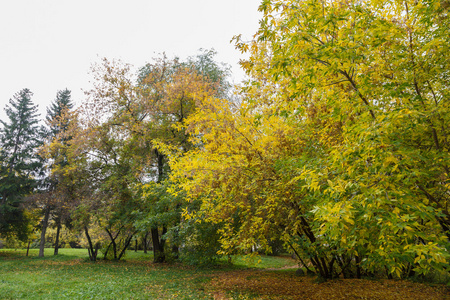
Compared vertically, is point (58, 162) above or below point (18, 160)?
below

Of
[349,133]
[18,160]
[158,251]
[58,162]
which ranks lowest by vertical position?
[158,251]

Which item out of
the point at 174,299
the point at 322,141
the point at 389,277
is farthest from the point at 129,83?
the point at 389,277

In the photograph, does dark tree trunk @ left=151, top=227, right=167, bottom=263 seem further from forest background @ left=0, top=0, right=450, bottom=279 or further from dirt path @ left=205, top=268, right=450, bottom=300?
dirt path @ left=205, top=268, right=450, bottom=300

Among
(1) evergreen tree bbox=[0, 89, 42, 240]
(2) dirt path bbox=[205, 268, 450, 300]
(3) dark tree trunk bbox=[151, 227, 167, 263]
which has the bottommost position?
(2) dirt path bbox=[205, 268, 450, 300]

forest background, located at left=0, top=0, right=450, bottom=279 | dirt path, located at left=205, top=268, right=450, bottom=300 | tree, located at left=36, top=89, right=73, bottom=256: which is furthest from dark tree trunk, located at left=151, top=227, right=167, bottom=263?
dirt path, located at left=205, top=268, right=450, bottom=300

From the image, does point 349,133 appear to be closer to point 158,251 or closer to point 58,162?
point 158,251

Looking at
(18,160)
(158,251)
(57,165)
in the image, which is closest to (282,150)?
(158,251)

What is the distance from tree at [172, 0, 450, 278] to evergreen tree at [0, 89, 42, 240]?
67.2ft

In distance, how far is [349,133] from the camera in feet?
10.4

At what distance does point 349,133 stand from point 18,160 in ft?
83.1

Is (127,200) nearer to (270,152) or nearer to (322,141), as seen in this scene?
(270,152)

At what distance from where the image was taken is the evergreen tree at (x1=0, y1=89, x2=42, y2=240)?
1883cm

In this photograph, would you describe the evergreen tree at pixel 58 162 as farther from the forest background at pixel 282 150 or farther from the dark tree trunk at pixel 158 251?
the dark tree trunk at pixel 158 251

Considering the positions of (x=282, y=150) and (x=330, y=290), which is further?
(x=330, y=290)
